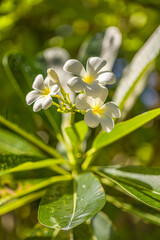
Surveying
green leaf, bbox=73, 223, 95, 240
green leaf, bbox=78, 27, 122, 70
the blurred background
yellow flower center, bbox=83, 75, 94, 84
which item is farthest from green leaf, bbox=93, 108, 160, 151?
the blurred background

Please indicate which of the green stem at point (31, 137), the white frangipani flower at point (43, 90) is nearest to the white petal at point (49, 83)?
the white frangipani flower at point (43, 90)

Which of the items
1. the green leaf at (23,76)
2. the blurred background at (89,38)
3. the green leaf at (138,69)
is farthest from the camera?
the blurred background at (89,38)

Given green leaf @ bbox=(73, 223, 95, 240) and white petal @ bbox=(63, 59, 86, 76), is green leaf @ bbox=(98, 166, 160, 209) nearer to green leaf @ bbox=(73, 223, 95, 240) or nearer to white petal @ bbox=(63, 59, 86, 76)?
green leaf @ bbox=(73, 223, 95, 240)

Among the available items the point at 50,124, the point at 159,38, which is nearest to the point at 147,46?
the point at 159,38

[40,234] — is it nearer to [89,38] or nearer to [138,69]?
[138,69]

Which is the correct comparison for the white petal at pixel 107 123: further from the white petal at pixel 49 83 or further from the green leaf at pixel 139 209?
the green leaf at pixel 139 209

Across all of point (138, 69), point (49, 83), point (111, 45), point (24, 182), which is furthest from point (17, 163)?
point (111, 45)
